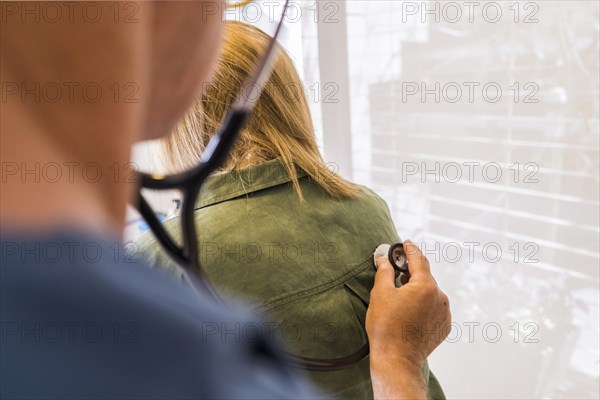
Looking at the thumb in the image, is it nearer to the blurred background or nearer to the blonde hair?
the blonde hair

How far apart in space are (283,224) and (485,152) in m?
0.65

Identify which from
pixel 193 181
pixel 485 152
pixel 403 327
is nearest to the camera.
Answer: pixel 193 181

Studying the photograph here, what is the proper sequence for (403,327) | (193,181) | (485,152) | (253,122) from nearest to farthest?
1. (193,181)
2. (403,327)
3. (253,122)
4. (485,152)

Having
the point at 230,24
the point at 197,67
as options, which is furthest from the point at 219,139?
the point at 230,24

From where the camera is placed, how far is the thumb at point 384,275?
2.70 feet

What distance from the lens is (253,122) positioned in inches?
35.9

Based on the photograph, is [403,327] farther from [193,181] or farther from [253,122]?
[193,181]

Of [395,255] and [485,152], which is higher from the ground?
[485,152]

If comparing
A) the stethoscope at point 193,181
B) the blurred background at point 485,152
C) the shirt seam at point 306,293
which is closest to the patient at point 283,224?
the shirt seam at point 306,293

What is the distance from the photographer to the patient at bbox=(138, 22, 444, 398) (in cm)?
79

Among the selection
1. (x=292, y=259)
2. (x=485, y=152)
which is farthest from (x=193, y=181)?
(x=485, y=152)

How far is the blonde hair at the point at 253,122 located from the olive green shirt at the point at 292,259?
30mm

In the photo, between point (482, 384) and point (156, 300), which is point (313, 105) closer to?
point (482, 384)

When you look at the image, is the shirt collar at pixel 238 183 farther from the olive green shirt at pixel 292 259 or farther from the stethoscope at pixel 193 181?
the stethoscope at pixel 193 181
